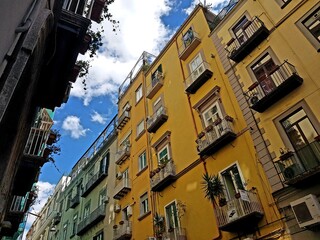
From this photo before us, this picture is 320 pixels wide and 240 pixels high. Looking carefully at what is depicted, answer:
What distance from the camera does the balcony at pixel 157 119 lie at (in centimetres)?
1766

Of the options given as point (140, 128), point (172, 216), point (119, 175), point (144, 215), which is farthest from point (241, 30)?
point (119, 175)

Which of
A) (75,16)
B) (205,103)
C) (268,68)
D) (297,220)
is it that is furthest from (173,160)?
(75,16)

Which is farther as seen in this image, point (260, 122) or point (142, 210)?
point (142, 210)

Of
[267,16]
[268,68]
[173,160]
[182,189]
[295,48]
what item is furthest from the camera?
[173,160]

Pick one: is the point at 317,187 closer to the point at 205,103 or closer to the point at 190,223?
the point at 190,223

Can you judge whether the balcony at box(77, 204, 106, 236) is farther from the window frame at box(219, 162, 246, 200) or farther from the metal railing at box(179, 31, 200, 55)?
the metal railing at box(179, 31, 200, 55)

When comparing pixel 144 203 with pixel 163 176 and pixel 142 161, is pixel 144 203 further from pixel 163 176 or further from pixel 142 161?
pixel 163 176

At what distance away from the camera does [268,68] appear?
11.9m

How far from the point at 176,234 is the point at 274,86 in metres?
7.76

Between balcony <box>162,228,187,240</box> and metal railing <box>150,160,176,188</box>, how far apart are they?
290 centimetres

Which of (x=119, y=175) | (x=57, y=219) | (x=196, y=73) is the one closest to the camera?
(x=196, y=73)

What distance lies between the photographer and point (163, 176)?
15219 millimetres

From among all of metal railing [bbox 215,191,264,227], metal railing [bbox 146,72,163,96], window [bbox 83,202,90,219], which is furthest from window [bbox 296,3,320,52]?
window [bbox 83,202,90,219]

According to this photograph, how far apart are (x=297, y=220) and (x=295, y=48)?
667 cm
